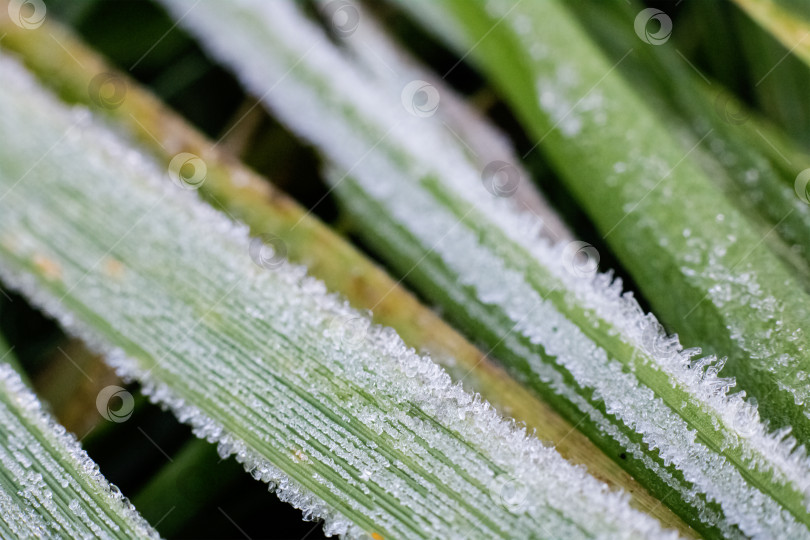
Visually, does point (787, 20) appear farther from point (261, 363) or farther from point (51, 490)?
point (51, 490)

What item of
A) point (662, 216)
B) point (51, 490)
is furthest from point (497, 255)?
point (51, 490)

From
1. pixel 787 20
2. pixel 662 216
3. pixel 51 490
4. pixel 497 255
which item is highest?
pixel 787 20

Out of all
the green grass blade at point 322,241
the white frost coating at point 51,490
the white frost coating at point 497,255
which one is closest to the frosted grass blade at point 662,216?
the white frost coating at point 497,255

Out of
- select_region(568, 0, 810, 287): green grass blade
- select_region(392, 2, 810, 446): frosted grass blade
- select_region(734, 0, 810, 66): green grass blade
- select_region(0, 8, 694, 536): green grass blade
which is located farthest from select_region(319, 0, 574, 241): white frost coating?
select_region(734, 0, 810, 66): green grass blade

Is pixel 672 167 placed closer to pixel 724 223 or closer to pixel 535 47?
pixel 724 223

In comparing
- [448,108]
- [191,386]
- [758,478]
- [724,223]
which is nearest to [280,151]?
[448,108]

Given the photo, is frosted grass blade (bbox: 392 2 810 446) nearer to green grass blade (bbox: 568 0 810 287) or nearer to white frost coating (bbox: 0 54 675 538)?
green grass blade (bbox: 568 0 810 287)

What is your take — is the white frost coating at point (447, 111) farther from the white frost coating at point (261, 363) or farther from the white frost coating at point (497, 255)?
the white frost coating at point (261, 363)
